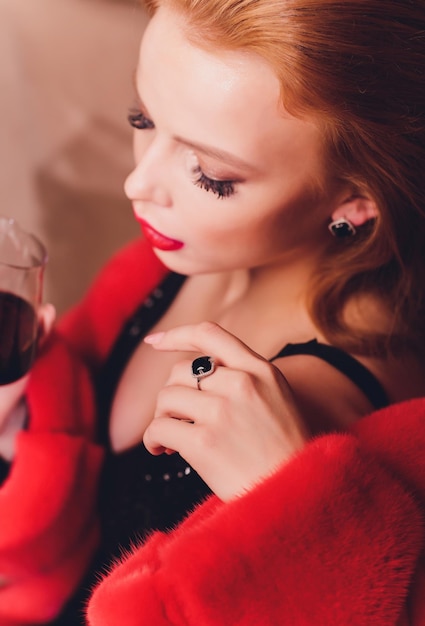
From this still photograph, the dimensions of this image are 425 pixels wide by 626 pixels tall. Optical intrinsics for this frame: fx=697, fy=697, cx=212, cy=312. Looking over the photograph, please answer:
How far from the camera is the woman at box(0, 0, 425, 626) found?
1.35 feet

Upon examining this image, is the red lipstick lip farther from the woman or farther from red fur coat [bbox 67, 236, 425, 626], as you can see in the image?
red fur coat [bbox 67, 236, 425, 626]

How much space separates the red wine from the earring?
0.28m

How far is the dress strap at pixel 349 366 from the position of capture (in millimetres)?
584

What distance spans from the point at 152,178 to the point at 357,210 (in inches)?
6.9

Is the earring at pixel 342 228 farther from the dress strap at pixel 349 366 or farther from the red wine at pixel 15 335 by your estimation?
the red wine at pixel 15 335

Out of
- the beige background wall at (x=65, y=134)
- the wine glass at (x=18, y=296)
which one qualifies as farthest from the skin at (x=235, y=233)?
the beige background wall at (x=65, y=134)

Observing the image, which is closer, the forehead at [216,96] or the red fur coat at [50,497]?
the forehead at [216,96]

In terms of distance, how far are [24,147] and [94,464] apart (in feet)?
1.96

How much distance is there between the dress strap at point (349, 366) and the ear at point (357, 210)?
0.11 meters

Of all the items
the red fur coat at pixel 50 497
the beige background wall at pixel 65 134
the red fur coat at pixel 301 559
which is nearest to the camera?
the red fur coat at pixel 301 559

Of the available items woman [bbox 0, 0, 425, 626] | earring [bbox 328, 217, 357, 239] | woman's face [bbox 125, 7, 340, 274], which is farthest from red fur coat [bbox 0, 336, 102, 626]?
earring [bbox 328, 217, 357, 239]

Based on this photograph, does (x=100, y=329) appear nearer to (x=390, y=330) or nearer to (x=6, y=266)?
(x=6, y=266)

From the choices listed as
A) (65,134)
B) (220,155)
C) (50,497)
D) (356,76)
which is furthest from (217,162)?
(65,134)

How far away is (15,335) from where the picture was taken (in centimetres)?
59
